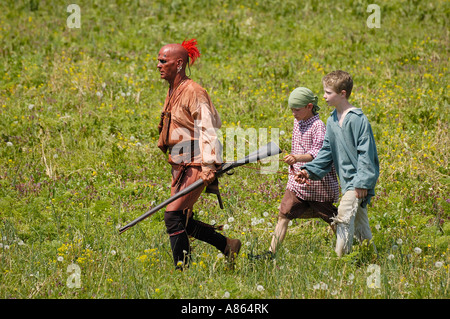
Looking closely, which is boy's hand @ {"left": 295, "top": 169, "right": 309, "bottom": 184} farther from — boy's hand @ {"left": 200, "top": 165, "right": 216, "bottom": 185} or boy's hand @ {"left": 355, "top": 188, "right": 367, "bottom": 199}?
boy's hand @ {"left": 200, "top": 165, "right": 216, "bottom": 185}

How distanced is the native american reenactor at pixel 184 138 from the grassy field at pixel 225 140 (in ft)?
1.23

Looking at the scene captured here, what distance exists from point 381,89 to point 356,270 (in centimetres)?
523

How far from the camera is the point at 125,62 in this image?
10914 millimetres

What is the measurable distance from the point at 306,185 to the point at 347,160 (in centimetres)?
55

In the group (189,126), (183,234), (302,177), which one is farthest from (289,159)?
(183,234)

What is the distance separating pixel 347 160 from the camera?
191 inches

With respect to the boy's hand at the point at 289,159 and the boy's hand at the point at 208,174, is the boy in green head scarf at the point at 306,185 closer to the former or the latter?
the boy's hand at the point at 289,159

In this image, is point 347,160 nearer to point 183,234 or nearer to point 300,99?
point 300,99

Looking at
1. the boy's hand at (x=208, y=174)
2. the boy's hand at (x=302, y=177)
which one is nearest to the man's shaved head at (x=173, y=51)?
the boy's hand at (x=208, y=174)

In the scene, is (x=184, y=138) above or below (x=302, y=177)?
above

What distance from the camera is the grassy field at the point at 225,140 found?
4.80m

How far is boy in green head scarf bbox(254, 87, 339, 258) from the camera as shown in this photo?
518 centimetres

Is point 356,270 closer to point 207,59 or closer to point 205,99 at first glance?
point 205,99
